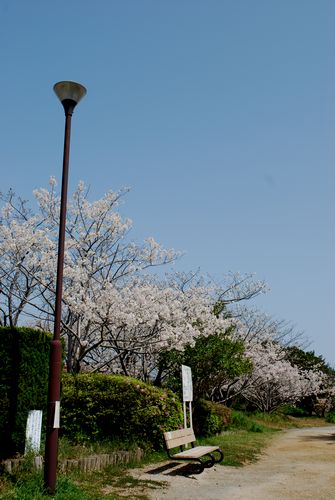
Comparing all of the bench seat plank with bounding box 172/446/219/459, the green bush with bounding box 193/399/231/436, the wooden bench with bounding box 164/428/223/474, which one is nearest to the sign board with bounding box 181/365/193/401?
the wooden bench with bounding box 164/428/223/474

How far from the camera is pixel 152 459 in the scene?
1032 cm

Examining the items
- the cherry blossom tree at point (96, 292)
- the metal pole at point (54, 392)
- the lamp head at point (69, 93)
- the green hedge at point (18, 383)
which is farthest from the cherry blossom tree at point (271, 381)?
the lamp head at point (69, 93)

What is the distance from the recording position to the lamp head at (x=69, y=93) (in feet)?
26.3

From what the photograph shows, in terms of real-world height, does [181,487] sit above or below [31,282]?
below

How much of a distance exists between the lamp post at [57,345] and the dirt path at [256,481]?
5.54ft

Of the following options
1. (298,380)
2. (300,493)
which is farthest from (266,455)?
(298,380)

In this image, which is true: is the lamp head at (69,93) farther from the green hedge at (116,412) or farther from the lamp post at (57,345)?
the green hedge at (116,412)

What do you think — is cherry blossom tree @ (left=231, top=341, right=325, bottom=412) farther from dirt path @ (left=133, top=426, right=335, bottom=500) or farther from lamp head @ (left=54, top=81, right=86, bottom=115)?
lamp head @ (left=54, top=81, right=86, bottom=115)

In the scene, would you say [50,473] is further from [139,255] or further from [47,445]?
[139,255]

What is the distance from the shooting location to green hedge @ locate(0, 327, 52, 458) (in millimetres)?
8195

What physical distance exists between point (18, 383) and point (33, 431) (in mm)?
830

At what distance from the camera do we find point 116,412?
10844 millimetres

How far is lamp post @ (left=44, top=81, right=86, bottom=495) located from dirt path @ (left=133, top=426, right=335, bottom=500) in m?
1.69

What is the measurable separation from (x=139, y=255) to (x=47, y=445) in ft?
34.9
